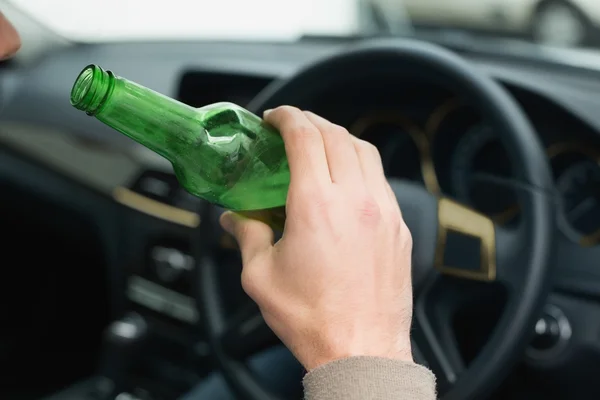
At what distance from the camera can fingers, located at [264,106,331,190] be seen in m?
0.59

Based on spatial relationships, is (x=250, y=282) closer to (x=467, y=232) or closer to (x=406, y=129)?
(x=467, y=232)

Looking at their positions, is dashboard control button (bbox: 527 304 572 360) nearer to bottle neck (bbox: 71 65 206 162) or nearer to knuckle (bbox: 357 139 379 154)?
knuckle (bbox: 357 139 379 154)

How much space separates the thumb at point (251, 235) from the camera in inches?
25.2

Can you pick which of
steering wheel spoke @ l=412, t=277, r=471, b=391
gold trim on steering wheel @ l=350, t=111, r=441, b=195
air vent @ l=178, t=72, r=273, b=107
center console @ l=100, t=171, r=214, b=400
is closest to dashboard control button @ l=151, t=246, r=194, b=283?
center console @ l=100, t=171, r=214, b=400

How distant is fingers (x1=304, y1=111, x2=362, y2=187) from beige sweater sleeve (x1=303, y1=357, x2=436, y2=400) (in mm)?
143

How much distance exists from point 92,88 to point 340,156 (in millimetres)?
198

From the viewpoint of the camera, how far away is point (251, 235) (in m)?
0.66

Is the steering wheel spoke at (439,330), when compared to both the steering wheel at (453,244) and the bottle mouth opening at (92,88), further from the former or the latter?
the bottle mouth opening at (92,88)

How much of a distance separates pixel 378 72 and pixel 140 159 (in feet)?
1.99

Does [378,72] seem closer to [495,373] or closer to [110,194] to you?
[495,373]

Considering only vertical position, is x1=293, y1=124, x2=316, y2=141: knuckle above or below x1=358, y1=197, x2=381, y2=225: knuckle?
above

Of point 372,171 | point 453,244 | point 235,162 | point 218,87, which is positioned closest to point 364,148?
point 372,171

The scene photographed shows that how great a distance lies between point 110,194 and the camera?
57.4 inches

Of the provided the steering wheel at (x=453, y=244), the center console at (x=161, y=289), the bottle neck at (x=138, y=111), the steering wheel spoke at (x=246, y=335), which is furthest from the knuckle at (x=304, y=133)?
the center console at (x=161, y=289)
